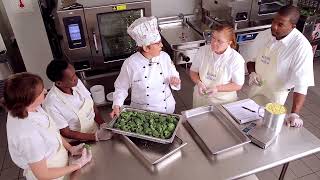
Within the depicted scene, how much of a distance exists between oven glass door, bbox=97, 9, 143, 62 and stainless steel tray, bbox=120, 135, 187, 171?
1499mm

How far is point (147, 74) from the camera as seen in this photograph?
197cm

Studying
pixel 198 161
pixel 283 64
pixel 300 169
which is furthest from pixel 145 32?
pixel 300 169

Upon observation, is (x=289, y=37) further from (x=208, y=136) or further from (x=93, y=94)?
(x=93, y=94)

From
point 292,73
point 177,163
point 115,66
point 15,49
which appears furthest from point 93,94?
point 292,73

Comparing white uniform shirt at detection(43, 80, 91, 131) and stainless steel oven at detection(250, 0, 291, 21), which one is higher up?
stainless steel oven at detection(250, 0, 291, 21)

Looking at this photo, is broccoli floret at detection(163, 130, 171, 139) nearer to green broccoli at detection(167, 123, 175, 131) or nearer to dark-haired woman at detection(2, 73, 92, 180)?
green broccoli at detection(167, 123, 175, 131)

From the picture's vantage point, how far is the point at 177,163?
147 cm

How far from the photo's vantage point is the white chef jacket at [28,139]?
3.97 ft

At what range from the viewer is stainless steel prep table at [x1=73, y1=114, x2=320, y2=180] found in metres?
1.41

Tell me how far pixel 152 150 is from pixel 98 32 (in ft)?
5.38

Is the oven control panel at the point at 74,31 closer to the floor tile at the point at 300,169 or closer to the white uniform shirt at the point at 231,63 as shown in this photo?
the white uniform shirt at the point at 231,63

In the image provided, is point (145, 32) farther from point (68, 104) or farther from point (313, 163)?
point (313, 163)

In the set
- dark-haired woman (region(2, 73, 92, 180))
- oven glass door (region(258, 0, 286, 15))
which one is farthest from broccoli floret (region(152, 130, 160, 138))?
oven glass door (region(258, 0, 286, 15))

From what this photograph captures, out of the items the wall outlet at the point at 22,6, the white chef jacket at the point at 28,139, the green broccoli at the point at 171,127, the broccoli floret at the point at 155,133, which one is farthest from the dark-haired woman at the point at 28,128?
the wall outlet at the point at 22,6
